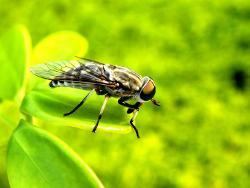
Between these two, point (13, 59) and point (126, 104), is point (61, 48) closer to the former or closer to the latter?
point (13, 59)

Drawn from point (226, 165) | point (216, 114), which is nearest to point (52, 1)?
point (216, 114)

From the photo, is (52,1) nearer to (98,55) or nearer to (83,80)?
(98,55)

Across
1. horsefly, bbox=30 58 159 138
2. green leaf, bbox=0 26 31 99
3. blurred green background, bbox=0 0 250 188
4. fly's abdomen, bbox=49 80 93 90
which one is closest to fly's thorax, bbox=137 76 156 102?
horsefly, bbox=30 58 159 138

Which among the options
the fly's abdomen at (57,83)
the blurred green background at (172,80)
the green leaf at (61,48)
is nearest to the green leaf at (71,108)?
the fly's abdomen at (57,83)

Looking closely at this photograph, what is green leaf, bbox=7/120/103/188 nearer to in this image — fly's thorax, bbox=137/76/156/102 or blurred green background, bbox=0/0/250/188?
fly's thorax, bbox=137/76/156/102

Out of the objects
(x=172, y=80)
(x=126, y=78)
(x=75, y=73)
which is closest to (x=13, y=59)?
(x=75, y=73)

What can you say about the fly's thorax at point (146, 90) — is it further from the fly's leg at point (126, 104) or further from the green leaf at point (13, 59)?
the green leaf at point (13, 59)
